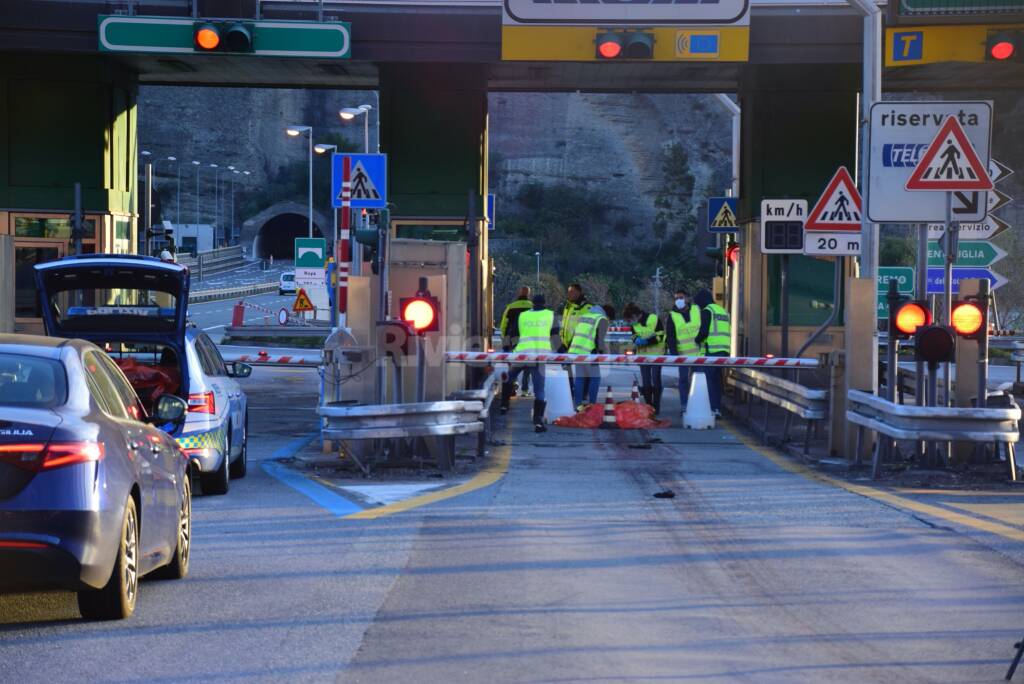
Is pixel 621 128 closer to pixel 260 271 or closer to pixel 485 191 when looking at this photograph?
pixel 260 271

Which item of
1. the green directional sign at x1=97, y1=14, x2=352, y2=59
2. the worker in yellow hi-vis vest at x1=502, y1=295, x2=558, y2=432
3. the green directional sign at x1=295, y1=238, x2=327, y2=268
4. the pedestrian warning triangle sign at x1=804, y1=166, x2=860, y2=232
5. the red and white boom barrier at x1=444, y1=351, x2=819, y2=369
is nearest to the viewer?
the red and white boom barrier at x1=444, y1=351, x2=819, y2=369

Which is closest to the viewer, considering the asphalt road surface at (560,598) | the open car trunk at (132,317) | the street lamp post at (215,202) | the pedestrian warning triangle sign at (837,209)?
the asphalt road surface at (560,598)

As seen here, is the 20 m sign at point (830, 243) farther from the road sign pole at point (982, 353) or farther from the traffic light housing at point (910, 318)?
the road sign pole at point (982, 353)

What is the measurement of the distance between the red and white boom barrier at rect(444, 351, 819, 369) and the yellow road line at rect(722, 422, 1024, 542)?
140 centimetres

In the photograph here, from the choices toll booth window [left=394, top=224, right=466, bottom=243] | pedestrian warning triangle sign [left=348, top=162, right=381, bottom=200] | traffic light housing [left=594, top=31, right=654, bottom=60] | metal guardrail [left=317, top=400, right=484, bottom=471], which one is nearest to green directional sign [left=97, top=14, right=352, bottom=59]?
pedestrian warning triangle sign [left=348, top=162, right=381, bottom=200]

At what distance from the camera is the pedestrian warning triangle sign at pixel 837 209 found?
63.4ft

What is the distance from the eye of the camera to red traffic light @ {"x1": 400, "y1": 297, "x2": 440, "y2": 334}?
15531 mm

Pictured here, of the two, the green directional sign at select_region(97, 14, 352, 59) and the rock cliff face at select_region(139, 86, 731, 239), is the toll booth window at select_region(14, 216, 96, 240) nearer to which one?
the green directional sign at select_region(97, 14, 352, 59)

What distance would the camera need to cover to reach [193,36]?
2259 centimetres

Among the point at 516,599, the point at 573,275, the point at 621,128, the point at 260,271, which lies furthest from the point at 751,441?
the point at 621,128

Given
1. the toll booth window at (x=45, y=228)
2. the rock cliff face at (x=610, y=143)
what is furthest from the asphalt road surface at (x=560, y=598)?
the rock cliff face at (x=610, y=143)

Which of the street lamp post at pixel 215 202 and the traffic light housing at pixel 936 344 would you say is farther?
the street lamp post at pixel 215 202

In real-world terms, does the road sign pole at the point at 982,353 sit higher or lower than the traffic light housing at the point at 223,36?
lower

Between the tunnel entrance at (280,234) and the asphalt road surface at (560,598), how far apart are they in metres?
122
